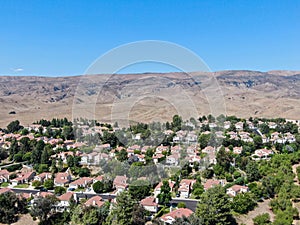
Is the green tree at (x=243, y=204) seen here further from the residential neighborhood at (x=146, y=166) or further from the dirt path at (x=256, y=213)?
the dirt path at (x=256, y=213)

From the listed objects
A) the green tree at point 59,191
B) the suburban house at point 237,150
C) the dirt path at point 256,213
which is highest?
the suburban house at point 237,150

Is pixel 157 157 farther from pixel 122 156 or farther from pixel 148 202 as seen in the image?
pixel 148 202

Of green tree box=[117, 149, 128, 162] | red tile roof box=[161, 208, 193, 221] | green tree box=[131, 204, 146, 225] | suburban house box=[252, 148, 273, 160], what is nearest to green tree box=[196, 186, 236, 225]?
red tile roof box=[161, 208, 193, 221]

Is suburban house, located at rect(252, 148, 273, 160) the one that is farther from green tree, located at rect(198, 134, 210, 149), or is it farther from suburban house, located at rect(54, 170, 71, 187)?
suburban house, located at rect(54, 170, 71, 187)

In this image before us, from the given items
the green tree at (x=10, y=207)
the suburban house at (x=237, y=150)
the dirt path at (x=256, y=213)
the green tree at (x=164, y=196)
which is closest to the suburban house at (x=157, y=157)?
the green tree at (x=164, y=196)

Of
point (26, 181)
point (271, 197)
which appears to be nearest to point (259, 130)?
point (271, 197)

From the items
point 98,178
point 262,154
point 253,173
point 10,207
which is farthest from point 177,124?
point 10,207

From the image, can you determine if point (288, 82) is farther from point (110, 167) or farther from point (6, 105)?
point (110, 167)
